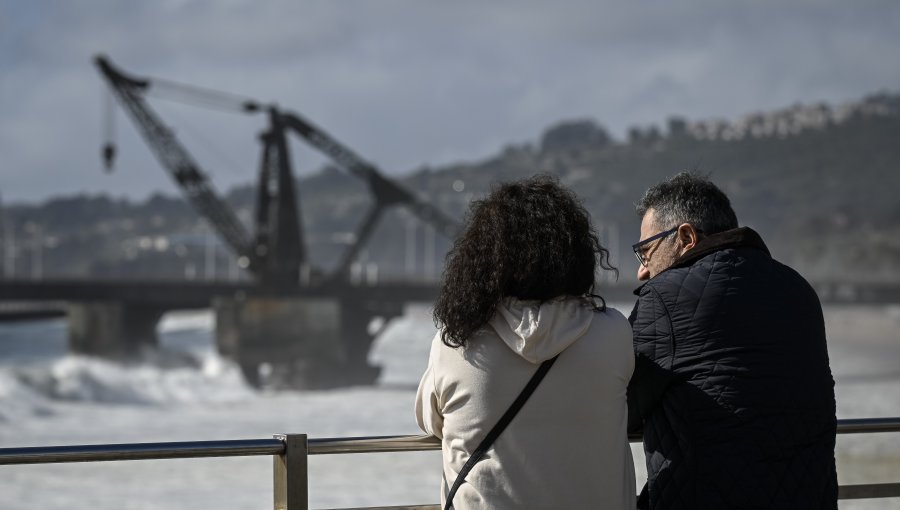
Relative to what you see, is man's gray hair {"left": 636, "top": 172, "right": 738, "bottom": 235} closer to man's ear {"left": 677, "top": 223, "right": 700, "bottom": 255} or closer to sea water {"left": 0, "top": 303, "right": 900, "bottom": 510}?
man's ear {"left": 677, "top": 223, "right": 700, "bottom": 255}

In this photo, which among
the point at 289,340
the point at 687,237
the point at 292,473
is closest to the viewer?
the point at 687,237

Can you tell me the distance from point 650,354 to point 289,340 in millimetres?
48261

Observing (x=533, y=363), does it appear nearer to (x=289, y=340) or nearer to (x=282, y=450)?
(x=282, y=450)

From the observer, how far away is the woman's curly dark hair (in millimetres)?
3006

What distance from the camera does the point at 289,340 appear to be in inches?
2003

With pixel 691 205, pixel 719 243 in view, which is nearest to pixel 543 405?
pixel 719 243

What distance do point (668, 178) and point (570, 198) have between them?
50 cm

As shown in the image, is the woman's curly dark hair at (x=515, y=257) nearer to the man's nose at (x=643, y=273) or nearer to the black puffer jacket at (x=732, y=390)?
the black puffer jacket at (x=732, y=390)

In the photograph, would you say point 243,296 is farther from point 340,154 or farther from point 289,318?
point 340,154

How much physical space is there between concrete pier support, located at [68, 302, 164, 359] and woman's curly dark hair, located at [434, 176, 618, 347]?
4987 cm

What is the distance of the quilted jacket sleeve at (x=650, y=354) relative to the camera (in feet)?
10.3

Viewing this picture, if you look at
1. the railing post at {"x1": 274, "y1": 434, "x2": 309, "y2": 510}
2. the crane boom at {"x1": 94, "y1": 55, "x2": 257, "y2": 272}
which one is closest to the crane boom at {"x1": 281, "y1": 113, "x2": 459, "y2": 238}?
the crane boom at {"x1": 94, "y1": 55, "x2": 257, "y2": 272}

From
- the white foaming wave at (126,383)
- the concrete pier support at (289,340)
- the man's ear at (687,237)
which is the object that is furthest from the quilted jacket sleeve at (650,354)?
the white foaming wave at (126,383)

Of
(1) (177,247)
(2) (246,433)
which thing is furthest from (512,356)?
(1) (177,247)
